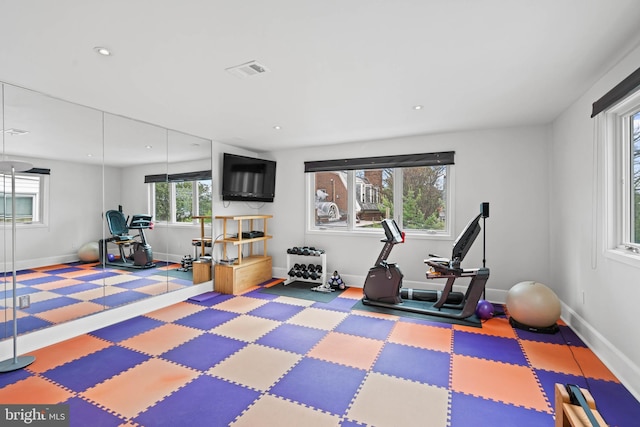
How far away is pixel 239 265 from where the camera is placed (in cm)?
501

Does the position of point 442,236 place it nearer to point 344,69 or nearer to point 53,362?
point 344,69

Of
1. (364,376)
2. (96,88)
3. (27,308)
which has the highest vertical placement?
(96,88)

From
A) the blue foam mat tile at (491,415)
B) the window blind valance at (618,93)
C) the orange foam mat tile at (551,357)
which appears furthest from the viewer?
the orange foam mat tile at (551,357)

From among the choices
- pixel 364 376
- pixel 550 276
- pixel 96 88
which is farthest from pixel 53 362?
pixel 550 276

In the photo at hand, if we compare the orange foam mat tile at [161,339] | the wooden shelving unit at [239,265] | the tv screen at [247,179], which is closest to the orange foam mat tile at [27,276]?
the orange foam mat tile at [161,339]

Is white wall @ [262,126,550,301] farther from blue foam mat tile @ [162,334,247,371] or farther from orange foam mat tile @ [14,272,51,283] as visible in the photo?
orange foam mat tile @ [14,272,51,283]

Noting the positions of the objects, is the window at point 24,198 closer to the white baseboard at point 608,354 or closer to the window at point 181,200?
the window at point 181,200

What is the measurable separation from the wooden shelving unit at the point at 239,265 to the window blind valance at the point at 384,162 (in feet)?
4.65

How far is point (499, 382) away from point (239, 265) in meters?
3.85

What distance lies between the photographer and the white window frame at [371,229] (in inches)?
185

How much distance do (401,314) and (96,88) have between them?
4.24 m

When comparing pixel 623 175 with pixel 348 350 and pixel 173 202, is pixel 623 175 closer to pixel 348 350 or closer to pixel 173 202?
pixel 348 350

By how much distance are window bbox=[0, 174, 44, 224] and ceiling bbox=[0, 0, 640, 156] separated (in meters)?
0.90

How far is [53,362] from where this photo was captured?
270 cm
